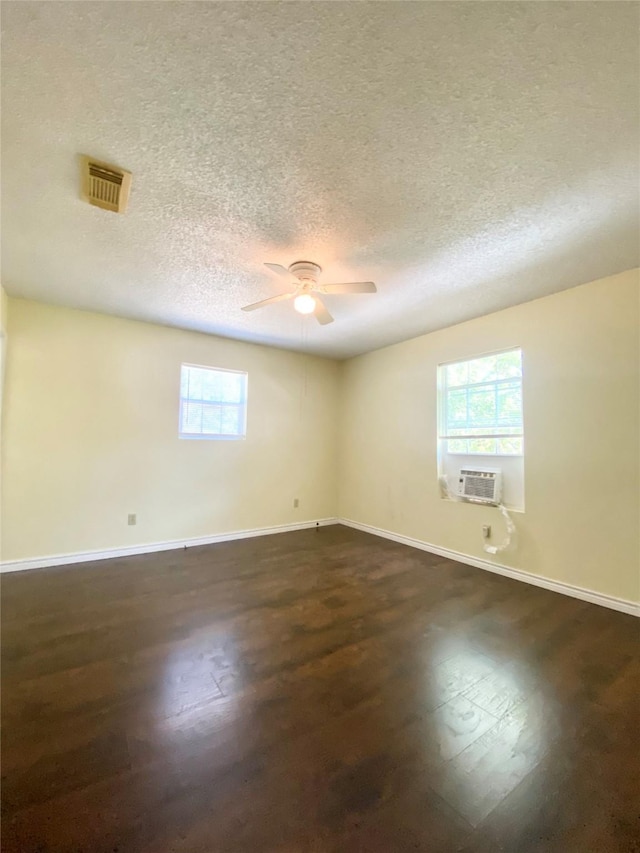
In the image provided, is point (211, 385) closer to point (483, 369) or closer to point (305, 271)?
point (305, 271)

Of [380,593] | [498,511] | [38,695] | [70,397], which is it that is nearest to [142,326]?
[70,397]

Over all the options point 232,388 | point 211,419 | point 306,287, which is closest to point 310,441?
point 232,388

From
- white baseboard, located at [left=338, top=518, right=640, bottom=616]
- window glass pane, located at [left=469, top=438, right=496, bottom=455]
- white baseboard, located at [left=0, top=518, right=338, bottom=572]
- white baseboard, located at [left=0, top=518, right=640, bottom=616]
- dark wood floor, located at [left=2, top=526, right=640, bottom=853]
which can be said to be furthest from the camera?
window glass pane, located at [left=469, top=438, right=496, bottom=455]

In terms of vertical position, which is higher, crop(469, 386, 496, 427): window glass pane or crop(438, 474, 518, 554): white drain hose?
crop(469, 386, 496, 427): window glass pane

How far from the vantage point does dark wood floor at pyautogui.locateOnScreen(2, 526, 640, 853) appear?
3.61ft

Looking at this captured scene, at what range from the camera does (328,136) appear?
153 centimetres

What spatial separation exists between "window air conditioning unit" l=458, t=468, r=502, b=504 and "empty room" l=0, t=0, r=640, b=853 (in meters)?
0.03

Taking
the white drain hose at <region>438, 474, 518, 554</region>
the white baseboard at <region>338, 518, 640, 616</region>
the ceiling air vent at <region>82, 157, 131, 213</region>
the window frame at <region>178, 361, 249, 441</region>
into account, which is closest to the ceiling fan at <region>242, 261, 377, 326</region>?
the ceiling air vent at <region>82, 157, 131, 213</region>

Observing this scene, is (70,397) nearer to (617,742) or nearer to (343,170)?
(343,170)

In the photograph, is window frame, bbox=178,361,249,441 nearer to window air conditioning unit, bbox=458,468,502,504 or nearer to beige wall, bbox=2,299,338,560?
beige wall, bbox=2,299,338,560

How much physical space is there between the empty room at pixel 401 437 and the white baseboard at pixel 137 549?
0.09ft

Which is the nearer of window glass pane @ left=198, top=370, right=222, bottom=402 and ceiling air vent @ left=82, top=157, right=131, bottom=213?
ceiling air vent @ left=82, top=157, right=131, bottom=213

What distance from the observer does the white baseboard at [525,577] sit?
2662 millimetres

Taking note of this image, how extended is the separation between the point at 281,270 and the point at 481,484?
289cm
